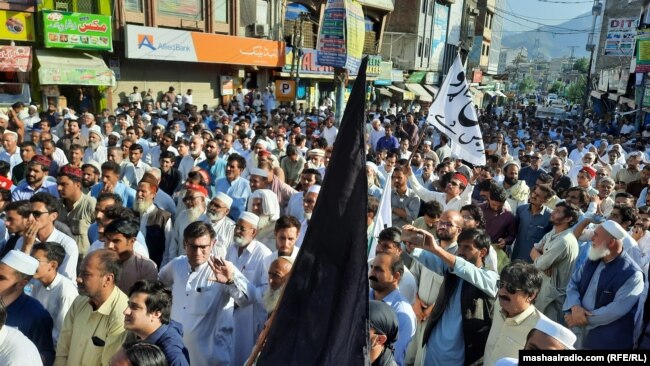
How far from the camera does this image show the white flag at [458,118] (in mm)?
5816

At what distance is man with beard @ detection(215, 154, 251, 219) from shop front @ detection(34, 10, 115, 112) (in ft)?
35.4

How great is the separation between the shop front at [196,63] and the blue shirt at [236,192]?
12.9 m

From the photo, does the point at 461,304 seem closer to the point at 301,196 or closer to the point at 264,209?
the point at 264,209

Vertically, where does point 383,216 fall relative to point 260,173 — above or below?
above

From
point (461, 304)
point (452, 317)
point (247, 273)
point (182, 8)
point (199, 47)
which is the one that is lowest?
point (247, 273)

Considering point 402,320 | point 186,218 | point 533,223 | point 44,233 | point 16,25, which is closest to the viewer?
point 402,320

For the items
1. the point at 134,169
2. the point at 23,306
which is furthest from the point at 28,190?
the point at 23,306

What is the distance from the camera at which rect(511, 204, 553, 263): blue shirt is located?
211 inches

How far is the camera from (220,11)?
70.3 feet

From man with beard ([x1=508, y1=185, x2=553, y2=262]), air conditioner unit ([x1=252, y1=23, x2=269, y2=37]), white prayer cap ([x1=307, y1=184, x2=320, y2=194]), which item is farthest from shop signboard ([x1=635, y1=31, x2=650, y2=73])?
white prayer cap ([x1=307, y1=184, x2=320, y2=194])

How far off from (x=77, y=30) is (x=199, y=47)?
4.56 metres

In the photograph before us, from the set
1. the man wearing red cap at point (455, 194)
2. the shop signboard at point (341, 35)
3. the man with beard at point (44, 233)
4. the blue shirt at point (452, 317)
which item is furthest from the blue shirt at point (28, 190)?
the shop signboard at point (341, 35)

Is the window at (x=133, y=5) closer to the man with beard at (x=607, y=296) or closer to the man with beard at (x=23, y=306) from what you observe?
the man with beard at (x=23, y=306)

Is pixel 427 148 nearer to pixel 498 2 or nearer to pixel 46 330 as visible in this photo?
pixel 46 330
